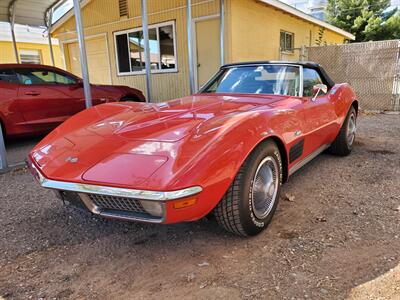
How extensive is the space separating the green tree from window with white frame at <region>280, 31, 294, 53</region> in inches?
638

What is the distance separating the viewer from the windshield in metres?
3.64

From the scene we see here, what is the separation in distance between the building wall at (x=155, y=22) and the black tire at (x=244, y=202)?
7133 millimetres

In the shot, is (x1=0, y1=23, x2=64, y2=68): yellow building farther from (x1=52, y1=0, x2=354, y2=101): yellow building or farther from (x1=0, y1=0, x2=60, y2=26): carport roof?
(x1=52, y1=0, x2=354, y2=101): yellow building

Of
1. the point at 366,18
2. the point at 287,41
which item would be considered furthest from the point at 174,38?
the point at 366,18

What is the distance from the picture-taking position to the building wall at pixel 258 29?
29.5 ft

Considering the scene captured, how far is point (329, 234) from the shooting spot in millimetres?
2598

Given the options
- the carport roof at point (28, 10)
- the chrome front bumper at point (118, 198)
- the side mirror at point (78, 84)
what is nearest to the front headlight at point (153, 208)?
the chrome front bumper at point (118, 198)

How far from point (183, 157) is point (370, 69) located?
372 inches

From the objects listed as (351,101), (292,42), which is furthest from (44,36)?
(351,101)

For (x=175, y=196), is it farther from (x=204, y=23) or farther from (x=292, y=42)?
(x=292, y=42)

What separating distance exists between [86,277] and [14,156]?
422 cm

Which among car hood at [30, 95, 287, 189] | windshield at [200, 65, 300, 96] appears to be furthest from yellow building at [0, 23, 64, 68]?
car hood at [30, 95, 287, 189]

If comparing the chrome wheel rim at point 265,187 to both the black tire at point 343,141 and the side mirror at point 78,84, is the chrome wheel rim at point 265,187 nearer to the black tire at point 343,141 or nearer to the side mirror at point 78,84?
the black tire at point 343,141

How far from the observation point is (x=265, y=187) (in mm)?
2672
